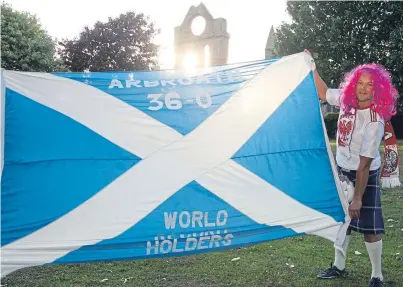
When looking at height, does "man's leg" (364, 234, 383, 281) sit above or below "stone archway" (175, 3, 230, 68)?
below

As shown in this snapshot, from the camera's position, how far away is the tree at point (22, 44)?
885 inches

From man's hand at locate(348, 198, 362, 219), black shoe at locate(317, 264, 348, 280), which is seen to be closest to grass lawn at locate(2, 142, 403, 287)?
black shoe at locate(317, 264, 348, 280)

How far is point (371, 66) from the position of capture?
3629mm

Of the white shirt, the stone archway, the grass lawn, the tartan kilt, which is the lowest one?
the grass lawn

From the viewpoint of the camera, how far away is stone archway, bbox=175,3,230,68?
48406 millimetres

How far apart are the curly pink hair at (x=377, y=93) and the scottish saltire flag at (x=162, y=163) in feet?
1.04

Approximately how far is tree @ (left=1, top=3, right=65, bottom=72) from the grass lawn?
2043 centimetres

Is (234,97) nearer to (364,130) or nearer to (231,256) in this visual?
(364,130)

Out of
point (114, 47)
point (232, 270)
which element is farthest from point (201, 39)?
point (232, 270)

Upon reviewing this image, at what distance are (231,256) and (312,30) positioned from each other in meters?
21.1

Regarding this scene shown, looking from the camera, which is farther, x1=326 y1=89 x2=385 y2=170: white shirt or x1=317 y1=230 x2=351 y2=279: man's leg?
x1=317 y1=230 x2=351 y2=279: man's leg

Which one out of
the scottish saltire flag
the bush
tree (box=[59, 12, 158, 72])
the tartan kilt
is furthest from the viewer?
tree (box=[59, 12, 158, 72])

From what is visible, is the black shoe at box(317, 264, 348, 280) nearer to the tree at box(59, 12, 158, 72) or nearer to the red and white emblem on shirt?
the red and white emblem on shirt

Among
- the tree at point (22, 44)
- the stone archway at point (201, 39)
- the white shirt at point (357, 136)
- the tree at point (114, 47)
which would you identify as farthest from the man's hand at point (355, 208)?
the stone archway at point (201, 39)
